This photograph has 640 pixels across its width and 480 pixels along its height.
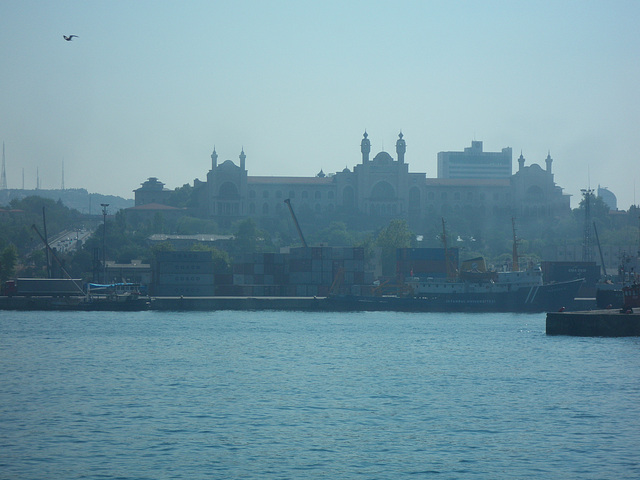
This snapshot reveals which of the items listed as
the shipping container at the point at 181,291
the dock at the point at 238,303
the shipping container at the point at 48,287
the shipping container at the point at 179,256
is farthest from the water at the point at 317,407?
the shipping container at the point at 179,256

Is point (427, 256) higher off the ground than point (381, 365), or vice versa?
point (427, 256)

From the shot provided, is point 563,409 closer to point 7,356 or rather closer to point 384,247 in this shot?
point 7,356

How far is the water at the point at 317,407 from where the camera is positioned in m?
31.8

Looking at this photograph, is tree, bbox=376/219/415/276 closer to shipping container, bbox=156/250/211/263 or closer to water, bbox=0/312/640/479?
shipping container, bbox=156/250/211/263

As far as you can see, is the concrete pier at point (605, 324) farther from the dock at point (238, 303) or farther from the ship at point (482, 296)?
the dock at point (238, 303)

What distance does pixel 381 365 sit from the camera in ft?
187

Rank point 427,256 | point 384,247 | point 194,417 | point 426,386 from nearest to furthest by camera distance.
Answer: point 194,417
point 426,386
point 427,256
point 384,247

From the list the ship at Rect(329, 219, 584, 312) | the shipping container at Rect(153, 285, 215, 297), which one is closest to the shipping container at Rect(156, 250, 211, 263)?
the shipping container at Rect(153, 285, 215, 297)

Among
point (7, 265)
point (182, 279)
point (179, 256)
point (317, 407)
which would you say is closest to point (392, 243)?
point (179, 256)

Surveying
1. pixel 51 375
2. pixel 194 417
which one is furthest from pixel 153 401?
pixel 51 375

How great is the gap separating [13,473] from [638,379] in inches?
1275

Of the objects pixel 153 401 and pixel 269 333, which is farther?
pixel 269 333

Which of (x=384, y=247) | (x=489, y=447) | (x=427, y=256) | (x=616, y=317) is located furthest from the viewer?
(x=384, y=247)

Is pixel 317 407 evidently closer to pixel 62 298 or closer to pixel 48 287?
pixel 62 298
